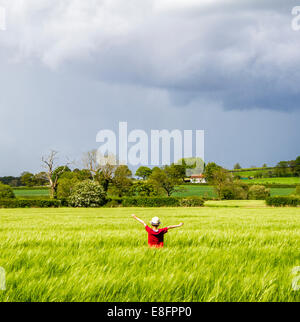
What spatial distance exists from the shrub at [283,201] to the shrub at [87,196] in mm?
33214

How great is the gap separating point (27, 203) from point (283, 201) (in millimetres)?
48592

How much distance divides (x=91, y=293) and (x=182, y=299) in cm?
94

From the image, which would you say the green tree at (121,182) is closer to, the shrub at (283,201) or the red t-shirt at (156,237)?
the shrub at (283,201)

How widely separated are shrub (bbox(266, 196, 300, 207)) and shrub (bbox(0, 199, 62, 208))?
138 ft

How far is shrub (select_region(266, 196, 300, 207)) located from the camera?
57931 mm

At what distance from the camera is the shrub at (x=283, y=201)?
5793cm

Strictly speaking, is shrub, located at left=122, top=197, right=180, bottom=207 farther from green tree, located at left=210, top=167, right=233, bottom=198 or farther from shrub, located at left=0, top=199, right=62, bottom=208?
green tree, located at left=210, top=167, right=233, bottom=198

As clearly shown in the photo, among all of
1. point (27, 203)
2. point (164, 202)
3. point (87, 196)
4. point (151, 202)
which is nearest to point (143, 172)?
point (151, 202)

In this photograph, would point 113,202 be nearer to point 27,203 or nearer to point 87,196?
point 87,196

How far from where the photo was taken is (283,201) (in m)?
59.0

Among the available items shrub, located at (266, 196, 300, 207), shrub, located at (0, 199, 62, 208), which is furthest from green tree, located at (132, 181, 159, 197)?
shrub, located at (266, 196, 300, 207)

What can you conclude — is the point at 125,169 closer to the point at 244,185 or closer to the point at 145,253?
the point at 244,185

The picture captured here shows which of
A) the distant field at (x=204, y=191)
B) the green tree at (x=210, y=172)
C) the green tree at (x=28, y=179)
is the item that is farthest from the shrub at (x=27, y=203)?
the green tree at (x=210, y=172)
